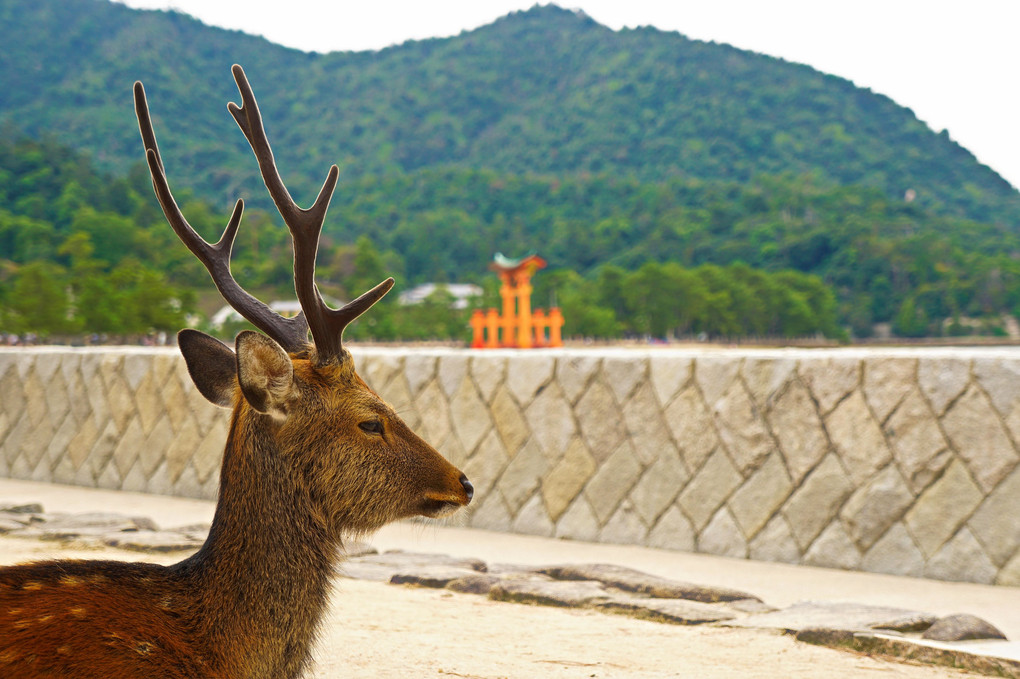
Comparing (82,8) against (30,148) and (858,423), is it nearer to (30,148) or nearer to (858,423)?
(30,148)

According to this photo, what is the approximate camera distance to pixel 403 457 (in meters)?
2.14

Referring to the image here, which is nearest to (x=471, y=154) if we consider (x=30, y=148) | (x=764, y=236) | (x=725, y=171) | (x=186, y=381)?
(x=725, y=171)

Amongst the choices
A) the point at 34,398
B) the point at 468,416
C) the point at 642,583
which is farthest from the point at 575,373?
the point at 34,398

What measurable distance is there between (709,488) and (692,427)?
0.35m

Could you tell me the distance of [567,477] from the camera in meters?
5.75

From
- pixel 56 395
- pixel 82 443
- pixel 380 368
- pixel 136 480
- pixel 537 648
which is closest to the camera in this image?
pixel 537 648

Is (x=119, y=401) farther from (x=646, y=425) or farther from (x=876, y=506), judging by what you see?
(x=876, y=506)

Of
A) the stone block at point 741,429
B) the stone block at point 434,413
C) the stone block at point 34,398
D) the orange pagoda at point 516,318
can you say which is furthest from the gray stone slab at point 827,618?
the orange pagoda at point 516,318

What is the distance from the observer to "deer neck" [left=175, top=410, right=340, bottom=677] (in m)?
1.90

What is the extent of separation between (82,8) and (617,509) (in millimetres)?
121917

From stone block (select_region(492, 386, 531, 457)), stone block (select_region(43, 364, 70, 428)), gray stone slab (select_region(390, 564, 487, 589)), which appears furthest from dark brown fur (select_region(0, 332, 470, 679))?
stone block (select_region(43, 364, 70, 428))

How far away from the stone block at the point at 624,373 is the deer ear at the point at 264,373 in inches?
151

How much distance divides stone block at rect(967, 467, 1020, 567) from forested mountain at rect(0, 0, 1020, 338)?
31.0 metres

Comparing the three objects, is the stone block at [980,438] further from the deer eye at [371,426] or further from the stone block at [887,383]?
the deer eye at [371,426]
